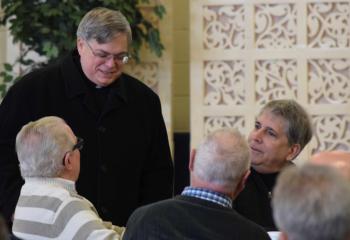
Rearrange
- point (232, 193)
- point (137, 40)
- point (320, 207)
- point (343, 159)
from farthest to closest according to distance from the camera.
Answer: point (137, 40) < point (232, 193) < point (343, 159) < point (320, 207)

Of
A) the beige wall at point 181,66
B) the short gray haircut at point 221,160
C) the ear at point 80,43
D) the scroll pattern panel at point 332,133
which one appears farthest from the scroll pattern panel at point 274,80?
the short gray haircut at point 221,160

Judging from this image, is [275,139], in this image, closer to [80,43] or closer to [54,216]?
[80,43]

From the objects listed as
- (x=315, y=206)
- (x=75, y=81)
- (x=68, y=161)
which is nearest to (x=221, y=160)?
(x=68, y=161)

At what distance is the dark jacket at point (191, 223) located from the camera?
2578mm

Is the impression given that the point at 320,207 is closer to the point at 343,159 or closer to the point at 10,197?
the point at 343,159

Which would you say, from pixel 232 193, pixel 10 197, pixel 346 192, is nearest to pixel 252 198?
pixel 232 193

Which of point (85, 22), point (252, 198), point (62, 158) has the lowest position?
point (252, 198)

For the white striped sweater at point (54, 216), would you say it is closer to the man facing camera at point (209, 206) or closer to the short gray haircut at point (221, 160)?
the man facing camera at point (209, 206)

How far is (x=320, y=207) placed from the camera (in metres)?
1.75

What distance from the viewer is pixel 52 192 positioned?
2.83 meters

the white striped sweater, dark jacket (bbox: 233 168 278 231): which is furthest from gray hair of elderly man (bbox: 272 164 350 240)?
dark jacket (bbox: 233 168 278 231)

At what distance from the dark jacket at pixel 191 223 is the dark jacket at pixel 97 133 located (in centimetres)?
88

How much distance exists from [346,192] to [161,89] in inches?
139

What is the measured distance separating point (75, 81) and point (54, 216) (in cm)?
87
